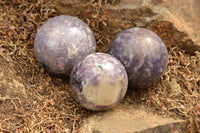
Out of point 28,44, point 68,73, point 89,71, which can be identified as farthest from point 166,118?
point 28,44

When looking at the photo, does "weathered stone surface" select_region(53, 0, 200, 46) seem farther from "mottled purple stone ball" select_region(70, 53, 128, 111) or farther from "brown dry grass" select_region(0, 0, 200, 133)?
"mottled purple stone ball" select_region(70, 53, 128, 111)

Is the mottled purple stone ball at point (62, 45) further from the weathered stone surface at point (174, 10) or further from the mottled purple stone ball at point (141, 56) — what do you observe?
the weathered stone surface at point (174, 10)

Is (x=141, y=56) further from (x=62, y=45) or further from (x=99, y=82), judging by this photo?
(x=62, y=45)

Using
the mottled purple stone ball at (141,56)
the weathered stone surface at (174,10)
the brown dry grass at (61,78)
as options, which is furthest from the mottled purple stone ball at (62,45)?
the weathered stone surface at (174,10)

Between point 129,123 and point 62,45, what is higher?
point 62,45

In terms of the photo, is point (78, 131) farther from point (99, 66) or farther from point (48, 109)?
point (99, 66)

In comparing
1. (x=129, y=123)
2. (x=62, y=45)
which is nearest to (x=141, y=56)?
(x=129, y=123)
